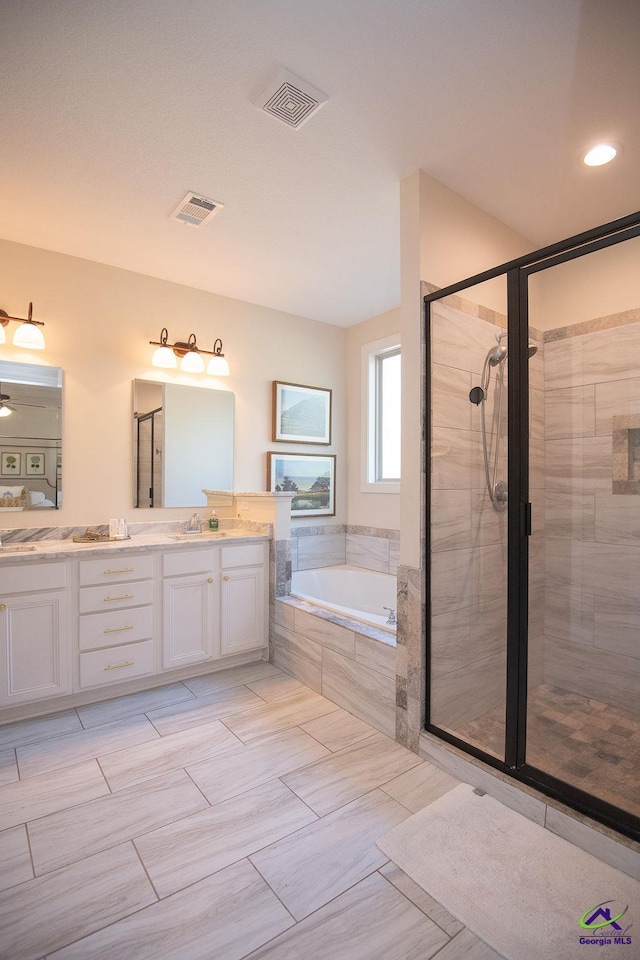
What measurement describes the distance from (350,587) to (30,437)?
257 centimetres

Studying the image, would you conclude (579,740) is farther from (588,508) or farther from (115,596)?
(115,596)

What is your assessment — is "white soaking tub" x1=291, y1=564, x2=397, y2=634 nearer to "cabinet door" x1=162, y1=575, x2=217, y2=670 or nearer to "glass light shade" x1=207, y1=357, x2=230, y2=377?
"cabinet door" x1=162, y1=575, x2=217, y2=670

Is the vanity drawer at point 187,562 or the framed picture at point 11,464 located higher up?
the framed picture at point 11,464

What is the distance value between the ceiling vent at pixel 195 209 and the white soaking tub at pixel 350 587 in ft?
8.43

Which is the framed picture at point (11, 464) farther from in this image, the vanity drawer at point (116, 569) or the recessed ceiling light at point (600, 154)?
the recessed ceiling light at point (600, 154)

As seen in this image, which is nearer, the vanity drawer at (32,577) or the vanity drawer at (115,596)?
the vanity drawer at (32,577)

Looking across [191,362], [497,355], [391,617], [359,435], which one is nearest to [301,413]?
[359,435]

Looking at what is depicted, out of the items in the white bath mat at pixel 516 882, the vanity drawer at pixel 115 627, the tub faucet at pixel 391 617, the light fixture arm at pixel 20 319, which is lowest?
the white bath mat at pixel 516 882

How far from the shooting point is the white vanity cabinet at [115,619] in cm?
258

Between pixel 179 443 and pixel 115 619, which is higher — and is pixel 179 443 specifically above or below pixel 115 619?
above

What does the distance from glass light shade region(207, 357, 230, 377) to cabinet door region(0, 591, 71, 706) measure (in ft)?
6.23

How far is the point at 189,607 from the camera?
2.92 meters

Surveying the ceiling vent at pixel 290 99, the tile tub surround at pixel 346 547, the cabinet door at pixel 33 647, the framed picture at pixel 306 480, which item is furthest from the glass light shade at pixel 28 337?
the tile tub surround at pixel 346 547

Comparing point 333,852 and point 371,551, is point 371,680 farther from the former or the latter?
point 371,551
